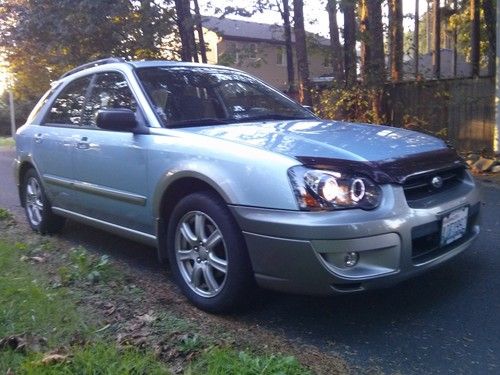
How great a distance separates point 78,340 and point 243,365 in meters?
0.95

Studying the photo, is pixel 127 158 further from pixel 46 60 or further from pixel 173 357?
pixel 46 60

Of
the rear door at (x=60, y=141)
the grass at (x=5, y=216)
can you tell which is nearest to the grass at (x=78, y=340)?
the rear door at (x=60, y=141)

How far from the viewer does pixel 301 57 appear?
14.4 m

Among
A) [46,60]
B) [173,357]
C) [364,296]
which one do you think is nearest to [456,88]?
[364,296]

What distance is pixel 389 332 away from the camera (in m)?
3.52

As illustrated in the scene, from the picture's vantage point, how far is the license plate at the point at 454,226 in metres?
3.67

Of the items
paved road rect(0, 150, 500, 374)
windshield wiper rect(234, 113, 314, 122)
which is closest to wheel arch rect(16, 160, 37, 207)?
paved road rect(0, 150, 500, 374)

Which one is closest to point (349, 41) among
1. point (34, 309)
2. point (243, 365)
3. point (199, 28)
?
point (199, 28)

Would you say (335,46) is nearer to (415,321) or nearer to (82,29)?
(82,29)

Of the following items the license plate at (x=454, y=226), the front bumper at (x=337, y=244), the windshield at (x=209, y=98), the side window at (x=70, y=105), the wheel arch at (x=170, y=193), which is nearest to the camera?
the front bumper at (x=337, y=244)

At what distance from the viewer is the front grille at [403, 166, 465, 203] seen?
3541mm

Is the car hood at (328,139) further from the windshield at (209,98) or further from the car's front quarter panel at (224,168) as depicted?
the windshield at (209,98)

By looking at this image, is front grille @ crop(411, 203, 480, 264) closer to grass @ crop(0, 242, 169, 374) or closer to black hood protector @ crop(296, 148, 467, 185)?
black hood protector @ crop(296, 148, 467, 185)

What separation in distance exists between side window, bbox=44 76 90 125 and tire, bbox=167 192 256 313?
1.94m
